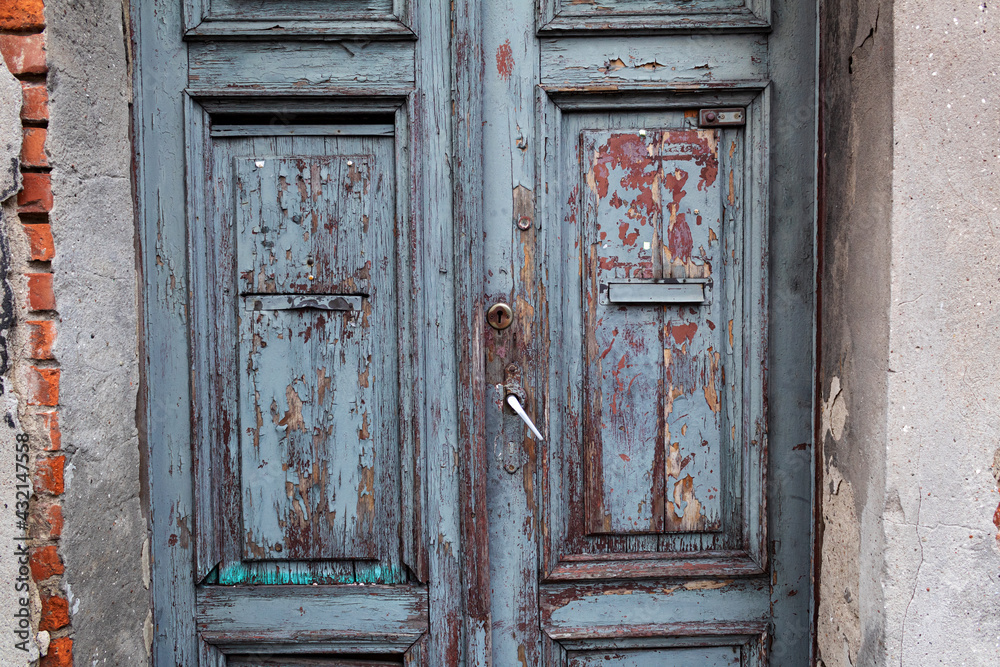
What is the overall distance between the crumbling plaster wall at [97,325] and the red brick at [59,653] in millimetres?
17

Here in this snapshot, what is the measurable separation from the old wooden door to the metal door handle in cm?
2

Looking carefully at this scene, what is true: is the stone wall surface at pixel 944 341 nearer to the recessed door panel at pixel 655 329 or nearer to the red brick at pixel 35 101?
the recessed door panel at pixel 655 329

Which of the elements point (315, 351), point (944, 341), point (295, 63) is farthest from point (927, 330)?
point (295, 63)

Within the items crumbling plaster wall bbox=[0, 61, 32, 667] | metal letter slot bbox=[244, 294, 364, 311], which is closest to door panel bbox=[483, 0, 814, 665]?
metal letter slot bbox=[244, 294, 364, 311]

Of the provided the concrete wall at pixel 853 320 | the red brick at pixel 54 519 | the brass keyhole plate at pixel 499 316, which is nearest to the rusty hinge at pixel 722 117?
the concrete wall at pixel 853 320

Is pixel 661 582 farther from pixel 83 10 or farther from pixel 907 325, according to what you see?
pixel 83 10

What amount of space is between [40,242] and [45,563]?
653mm

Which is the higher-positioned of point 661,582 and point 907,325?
point 907,325

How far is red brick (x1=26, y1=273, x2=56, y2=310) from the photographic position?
1218 millimetres

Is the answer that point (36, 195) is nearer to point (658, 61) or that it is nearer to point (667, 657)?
point (658, 61)

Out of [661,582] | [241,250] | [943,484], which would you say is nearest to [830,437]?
[943,484]

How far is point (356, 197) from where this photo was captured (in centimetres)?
147

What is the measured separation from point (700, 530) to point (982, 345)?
727mm

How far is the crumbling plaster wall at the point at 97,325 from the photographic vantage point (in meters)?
1.24
